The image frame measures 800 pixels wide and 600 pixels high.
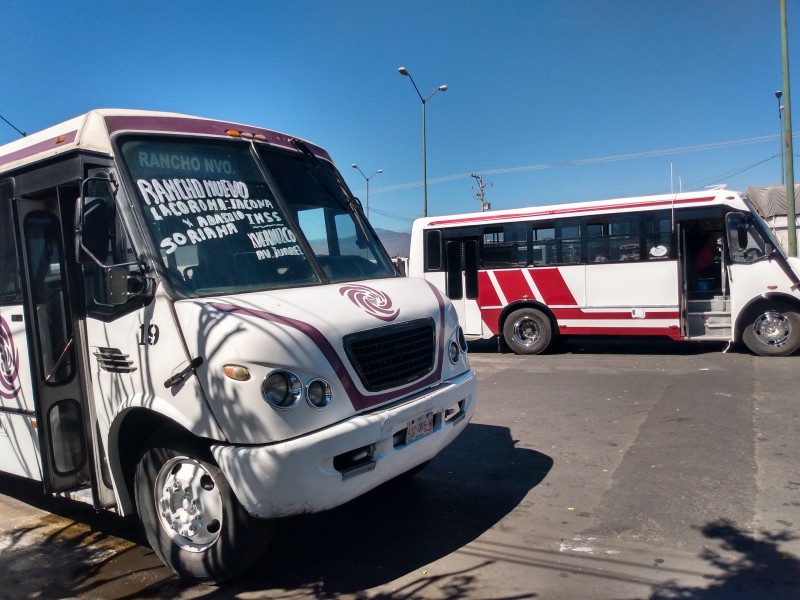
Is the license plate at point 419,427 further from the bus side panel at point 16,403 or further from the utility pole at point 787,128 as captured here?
the utility pole at point 787,128

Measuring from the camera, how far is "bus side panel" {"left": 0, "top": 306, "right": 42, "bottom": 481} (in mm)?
4766

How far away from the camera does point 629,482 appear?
18.0ft

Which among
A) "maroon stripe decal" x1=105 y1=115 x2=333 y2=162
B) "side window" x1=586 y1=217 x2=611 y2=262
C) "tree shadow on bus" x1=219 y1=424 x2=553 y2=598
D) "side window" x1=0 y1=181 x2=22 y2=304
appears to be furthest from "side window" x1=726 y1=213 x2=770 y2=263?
"side window" x1=0 y1=181 x2=22 y2=304

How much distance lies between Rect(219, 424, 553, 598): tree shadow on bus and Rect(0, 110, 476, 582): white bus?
52 cm

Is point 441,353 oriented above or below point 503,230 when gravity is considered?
below

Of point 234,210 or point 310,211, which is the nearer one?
point 234,210

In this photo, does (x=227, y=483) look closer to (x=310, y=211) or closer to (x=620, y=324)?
(x=310, y=211)

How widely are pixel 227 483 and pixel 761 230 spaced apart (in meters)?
11.0

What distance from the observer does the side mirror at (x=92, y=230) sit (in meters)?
3.96

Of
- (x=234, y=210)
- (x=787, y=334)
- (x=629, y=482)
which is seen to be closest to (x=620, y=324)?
(x=787, y=334)

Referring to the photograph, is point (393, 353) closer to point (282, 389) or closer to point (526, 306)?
point (282, 389)

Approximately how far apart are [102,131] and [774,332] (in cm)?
1131

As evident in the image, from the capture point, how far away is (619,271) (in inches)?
506

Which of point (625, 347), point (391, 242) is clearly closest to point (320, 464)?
point (625, 347)
